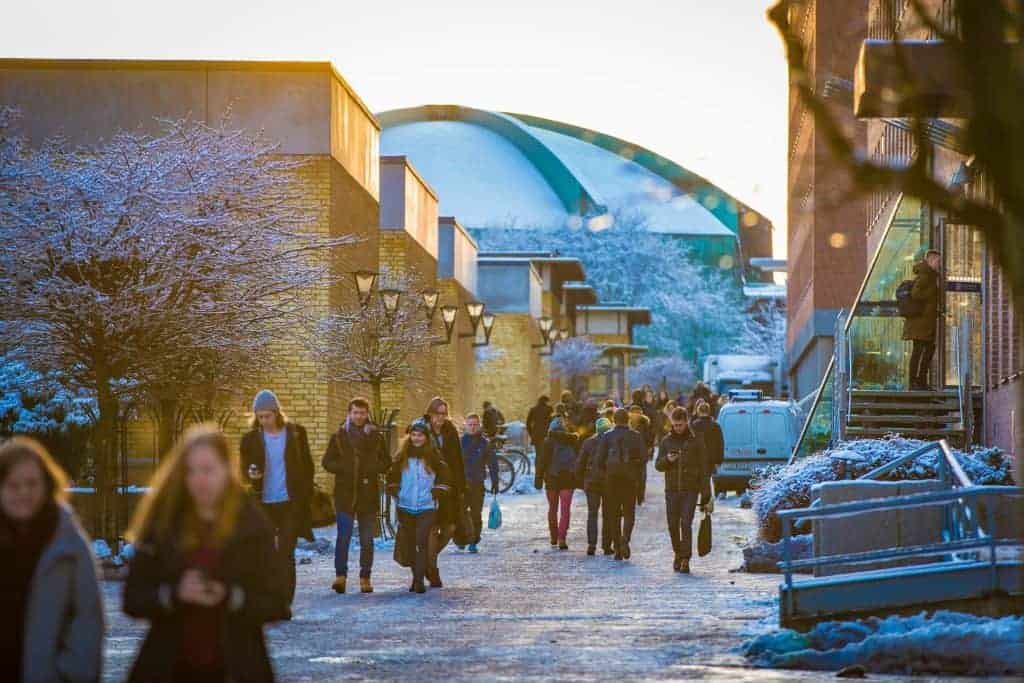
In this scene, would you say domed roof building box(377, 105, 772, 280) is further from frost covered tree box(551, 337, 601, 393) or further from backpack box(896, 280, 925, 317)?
backpack box(896, 280, 925, 317)

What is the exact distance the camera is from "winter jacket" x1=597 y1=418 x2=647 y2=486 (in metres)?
21.9

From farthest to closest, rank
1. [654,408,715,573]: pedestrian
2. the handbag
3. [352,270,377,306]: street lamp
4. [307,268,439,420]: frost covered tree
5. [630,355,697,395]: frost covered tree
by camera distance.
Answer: [630,355,697,395]: frost covered tree, [307,268,439,420]: frost covered tree, [352,270,377,306]: street lamp, the handbag, [654,408,715,573]: pedestrian

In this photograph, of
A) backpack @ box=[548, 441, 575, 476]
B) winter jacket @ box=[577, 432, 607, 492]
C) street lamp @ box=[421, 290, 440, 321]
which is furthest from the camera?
street lamp @ box=[421, 290, 440, 321]

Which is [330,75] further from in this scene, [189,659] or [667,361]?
[667,361]

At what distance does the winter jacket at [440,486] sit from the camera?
18.0 metres

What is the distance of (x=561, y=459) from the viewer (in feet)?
77.4

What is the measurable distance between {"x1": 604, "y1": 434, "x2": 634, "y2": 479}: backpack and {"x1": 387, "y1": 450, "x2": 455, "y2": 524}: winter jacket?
4090 millimetres

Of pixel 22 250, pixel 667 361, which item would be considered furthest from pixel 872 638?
pixel 667 361

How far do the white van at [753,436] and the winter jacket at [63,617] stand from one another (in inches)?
1079

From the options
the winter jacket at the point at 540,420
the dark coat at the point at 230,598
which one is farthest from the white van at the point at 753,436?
the dark coat at the point at 230,598

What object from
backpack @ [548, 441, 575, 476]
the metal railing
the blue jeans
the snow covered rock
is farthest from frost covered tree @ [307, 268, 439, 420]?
the snow covered rock

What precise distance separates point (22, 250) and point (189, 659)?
55.9 feet

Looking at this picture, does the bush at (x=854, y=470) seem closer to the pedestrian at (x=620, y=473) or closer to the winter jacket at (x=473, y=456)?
the pedestrian at (x=620, y=473)

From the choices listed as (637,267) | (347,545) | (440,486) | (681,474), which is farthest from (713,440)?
(637,267)
